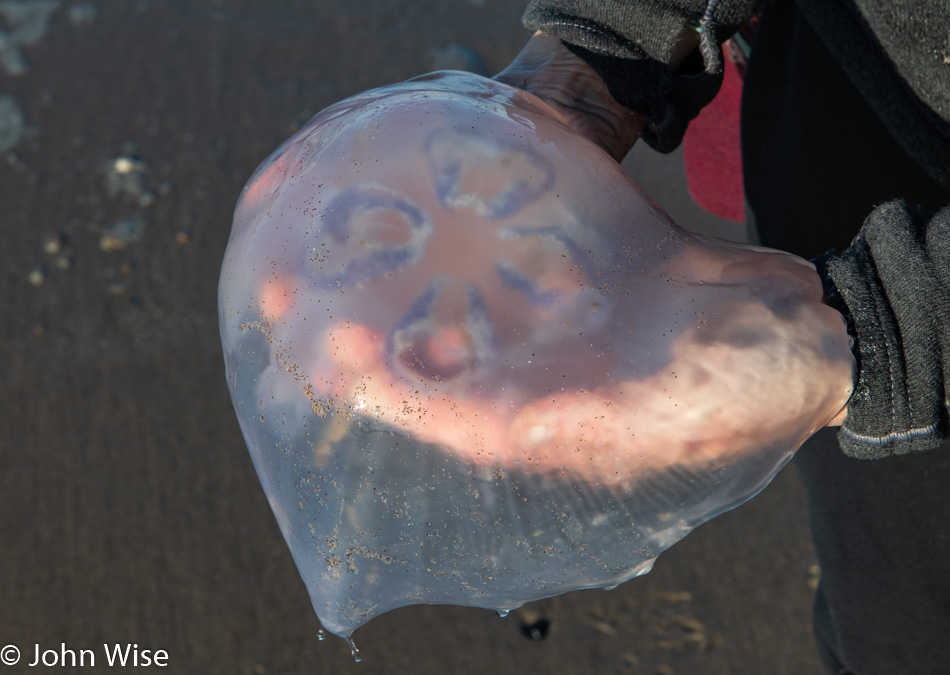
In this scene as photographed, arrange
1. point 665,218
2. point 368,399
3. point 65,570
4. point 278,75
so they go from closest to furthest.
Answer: point 368,399 < point 665,218 < point 65,570 < point 278,75

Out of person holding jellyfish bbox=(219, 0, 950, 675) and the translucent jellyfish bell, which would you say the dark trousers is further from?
the translucent jellyfish bell

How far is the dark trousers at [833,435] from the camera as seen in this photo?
97 cm

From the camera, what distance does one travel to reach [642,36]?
870 millimetres

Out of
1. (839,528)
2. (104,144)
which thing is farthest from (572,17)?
(104,144)

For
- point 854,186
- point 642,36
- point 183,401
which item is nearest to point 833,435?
point 854,186

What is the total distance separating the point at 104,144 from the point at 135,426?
90 centimetres

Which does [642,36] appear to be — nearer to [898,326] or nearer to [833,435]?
[898,326]

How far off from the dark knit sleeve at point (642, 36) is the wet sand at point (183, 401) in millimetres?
1136

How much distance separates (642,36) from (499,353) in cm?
45

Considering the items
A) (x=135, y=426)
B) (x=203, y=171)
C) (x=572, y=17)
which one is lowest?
(x=135, y=426)

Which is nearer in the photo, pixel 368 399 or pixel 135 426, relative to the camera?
pixel 368 399

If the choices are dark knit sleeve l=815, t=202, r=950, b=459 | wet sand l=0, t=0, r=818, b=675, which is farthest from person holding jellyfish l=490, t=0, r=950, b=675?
wet sand l=0, t=0, r=818, b=675

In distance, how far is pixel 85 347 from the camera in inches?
75.2

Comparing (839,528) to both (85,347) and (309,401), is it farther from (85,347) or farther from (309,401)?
(85,347)
